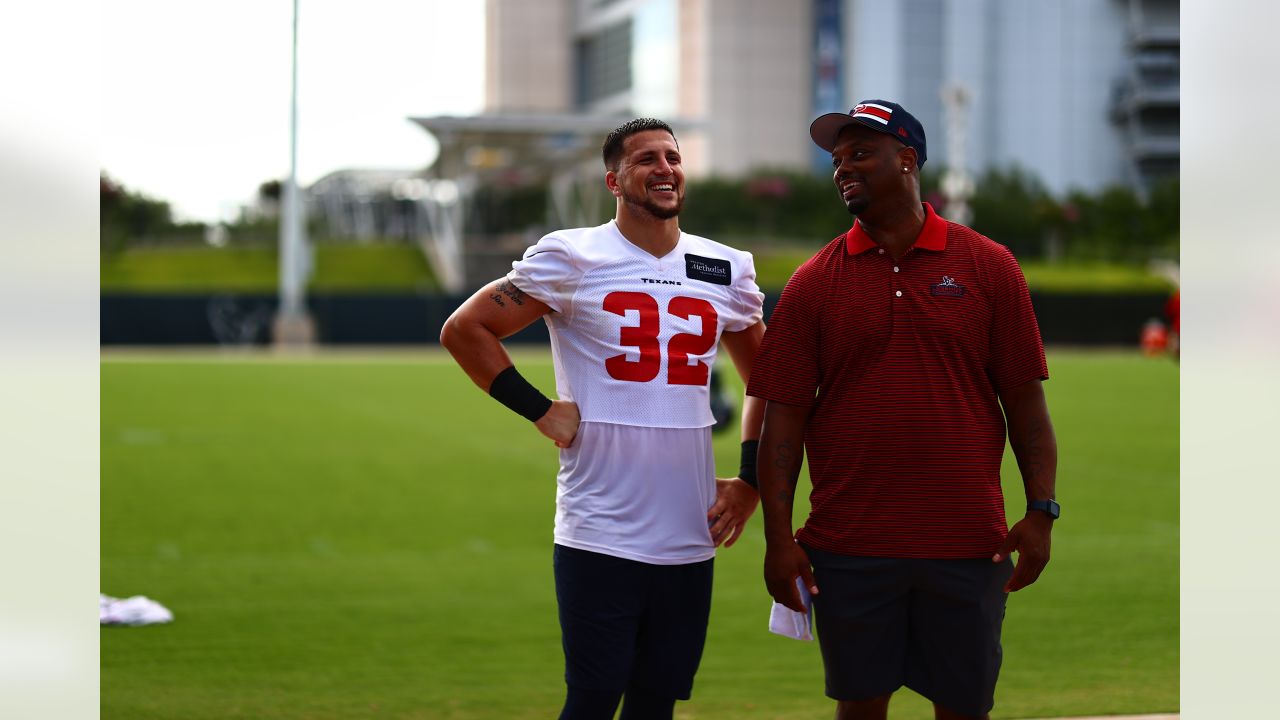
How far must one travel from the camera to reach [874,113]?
11.8ft

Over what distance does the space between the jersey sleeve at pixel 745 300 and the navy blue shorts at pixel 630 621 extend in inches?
26.3

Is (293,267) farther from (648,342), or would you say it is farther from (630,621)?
(630,621)

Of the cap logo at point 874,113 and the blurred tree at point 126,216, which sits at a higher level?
the blurred tree at point 126,216

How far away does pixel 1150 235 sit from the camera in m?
61.2

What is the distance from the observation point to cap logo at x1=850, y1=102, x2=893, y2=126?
3584 mm

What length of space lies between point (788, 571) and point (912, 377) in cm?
56

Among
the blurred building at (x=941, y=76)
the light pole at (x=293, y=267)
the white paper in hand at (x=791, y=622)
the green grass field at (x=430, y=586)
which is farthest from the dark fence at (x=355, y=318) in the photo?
the white paper in hand at (x=791, y=622)

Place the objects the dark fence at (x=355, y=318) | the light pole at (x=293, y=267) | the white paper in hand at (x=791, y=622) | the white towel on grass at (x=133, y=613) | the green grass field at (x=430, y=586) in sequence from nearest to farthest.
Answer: the white paper in hand at (x=791, y=622)
the green grass field at (x=430, y=586)
the white towel on grass at (x=133, y=613)
the light pole at (x=293, y=267)
the dark fence at (x=355, y=318)

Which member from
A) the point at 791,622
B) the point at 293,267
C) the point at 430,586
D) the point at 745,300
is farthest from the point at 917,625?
the point at 293,267

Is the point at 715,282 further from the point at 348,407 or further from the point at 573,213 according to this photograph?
the point at 573,213

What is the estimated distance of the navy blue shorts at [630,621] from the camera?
3.73 meters

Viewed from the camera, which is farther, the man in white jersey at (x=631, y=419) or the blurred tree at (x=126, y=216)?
the blurred tree at (x=126, y=216)

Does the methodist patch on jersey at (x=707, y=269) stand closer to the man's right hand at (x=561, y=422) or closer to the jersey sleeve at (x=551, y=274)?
the jersey sleeve at (x=551, y=274)

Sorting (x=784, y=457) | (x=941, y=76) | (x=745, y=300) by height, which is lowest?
(x=784, y=457)
